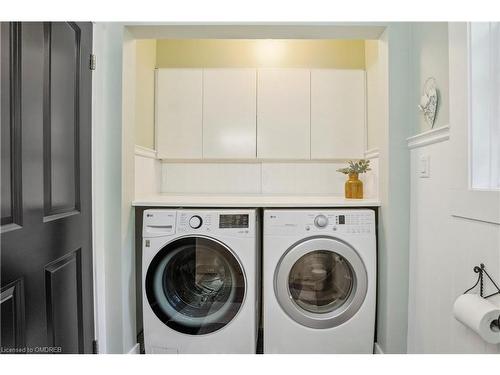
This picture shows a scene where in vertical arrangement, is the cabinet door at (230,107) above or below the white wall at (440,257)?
above

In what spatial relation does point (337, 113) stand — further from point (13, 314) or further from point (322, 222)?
point (13, 314)

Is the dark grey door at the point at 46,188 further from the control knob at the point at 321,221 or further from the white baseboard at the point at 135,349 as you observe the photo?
the control knob at the point at 321,221

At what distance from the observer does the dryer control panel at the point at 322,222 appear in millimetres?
1649

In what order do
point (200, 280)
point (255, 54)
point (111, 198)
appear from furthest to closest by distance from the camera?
point (255, 54) < point (200, 280) < point (111, 198)

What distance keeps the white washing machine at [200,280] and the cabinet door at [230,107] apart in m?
0.80

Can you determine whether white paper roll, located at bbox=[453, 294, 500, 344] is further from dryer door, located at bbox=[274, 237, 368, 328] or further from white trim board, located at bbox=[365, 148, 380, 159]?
white trim board, located at bbox=[365, 148, 380, 159]

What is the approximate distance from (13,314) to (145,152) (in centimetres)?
130

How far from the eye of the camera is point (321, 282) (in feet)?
5.49

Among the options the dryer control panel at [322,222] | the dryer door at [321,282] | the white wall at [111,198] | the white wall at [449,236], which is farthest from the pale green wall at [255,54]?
the dryer door at [321,282]

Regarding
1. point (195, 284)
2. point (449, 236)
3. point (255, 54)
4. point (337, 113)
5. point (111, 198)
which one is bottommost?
point (195, 284)

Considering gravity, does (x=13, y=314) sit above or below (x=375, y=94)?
below

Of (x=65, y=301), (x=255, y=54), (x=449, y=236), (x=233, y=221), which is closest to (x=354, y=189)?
(x=449, y=236)

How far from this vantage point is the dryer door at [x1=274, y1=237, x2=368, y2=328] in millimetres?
1635
